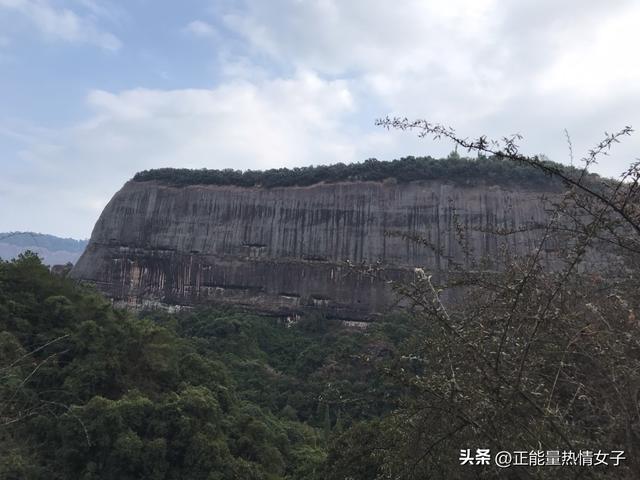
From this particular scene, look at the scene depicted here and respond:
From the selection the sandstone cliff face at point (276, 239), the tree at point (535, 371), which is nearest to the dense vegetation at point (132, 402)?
the tree at point (535, 371)

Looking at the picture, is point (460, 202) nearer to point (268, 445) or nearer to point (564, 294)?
point (268, 445)

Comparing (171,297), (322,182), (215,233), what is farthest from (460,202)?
(171,297)

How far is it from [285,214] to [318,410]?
61.7 feet

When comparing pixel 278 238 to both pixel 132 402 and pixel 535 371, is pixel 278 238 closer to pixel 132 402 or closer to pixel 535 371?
pixel 132 402

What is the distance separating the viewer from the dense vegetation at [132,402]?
10141 millimetres

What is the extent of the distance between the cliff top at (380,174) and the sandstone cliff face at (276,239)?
1.94ft

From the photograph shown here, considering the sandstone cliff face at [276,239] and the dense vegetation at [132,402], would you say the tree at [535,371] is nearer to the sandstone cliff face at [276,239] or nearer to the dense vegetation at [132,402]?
the dense vegetation at [132,402]

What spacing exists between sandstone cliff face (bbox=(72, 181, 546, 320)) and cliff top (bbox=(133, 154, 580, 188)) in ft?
1.94

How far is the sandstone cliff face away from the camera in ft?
109

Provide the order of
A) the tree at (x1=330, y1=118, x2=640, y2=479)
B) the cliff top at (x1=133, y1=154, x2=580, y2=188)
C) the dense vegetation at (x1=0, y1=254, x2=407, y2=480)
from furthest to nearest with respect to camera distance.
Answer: the cliff top at (x1=133, y1=154, x2=580, y2=188), the dense vegetation at (x1=0, y1=254, x2=407, y2=480), the tree at (x1=330, y1=118, x2=640, y2=479)

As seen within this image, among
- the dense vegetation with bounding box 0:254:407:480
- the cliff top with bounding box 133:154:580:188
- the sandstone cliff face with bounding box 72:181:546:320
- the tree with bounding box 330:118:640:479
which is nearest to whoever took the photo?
the tree with bounding box 330:118:640:479

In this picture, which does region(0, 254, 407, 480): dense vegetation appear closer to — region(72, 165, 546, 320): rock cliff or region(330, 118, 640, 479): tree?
region(330, 118, 640, 479): tree

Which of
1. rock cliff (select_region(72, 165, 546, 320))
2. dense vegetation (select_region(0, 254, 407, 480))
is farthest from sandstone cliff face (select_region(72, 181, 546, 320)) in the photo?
dense vegetation (select_region(0, 254, 407, 480))

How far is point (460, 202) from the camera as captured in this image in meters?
33.9
